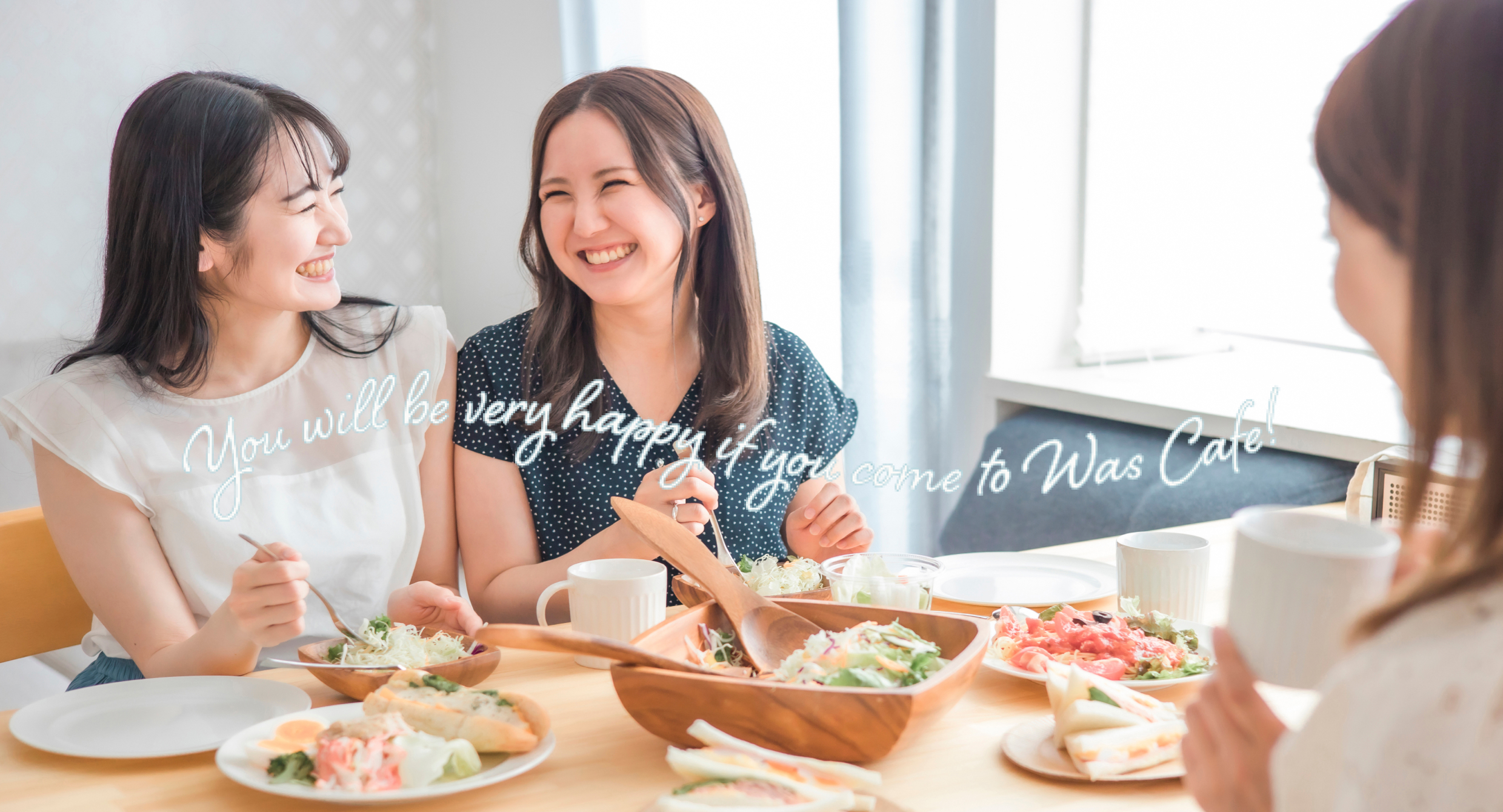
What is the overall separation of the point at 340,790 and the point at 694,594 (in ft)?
1.50

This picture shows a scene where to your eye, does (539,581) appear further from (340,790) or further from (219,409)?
(340,790)

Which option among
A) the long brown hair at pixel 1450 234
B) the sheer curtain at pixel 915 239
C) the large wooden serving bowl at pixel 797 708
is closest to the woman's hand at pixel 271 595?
the large wooden serving bowl at pixel 797 708

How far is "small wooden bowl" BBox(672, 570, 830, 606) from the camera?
120cm

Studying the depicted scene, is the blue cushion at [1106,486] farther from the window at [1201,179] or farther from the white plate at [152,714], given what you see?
the white plate at [152,714]

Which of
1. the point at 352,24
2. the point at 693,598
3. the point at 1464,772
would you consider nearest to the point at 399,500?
the point at 693,598

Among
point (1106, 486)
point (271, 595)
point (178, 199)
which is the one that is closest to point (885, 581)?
point (271, 595)

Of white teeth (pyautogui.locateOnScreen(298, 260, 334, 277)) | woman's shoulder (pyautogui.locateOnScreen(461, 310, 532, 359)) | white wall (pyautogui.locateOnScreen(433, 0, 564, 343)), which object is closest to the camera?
white teeth (pyautogui.locateOnScreen(298, 260, 334, 277))

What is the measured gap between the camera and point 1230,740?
65 centimetres

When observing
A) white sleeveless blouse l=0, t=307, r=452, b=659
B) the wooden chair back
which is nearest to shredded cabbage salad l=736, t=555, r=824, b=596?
white sleeveless blouse l=0, t=307, r=452, b=659

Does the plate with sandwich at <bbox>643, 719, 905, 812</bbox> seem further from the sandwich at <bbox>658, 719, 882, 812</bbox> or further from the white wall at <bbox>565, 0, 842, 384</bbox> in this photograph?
the white wall at <bbox>565, 0, 842, 384</bbox>

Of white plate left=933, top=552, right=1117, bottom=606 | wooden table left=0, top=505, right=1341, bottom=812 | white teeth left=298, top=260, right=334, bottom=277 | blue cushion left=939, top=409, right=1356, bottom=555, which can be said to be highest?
white teeth left=298, top=260, right=334, bottom=277

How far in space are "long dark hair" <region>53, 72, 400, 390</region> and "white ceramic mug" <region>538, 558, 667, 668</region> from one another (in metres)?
0.65

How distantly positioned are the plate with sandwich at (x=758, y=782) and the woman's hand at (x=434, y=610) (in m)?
0.49

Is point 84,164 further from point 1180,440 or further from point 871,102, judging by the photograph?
point 1180,440
